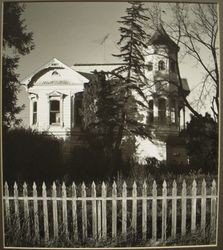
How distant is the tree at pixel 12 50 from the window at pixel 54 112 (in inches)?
11.2

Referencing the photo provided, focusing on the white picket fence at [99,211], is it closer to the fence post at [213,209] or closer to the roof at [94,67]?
the fence post at [213,209]

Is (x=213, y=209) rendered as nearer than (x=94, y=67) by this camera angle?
No

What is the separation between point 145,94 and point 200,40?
701mm

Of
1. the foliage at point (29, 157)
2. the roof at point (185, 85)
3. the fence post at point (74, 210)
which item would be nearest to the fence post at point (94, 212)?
the fence post at point (74, 210)

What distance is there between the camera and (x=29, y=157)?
10.2 feet

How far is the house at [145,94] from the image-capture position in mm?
3113

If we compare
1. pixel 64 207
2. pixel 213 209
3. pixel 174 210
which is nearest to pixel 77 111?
pixel 64 207

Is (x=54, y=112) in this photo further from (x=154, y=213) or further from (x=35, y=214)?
(x=154, y=213)

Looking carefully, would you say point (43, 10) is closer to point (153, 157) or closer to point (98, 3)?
point (98, 3)

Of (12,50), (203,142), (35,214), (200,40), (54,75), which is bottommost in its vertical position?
(35,214)

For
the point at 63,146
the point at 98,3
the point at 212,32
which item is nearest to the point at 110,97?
the point at 63,146

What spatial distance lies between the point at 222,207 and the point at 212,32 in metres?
1.59

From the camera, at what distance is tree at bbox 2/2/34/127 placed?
10.1 ft

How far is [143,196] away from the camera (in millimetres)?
3121
